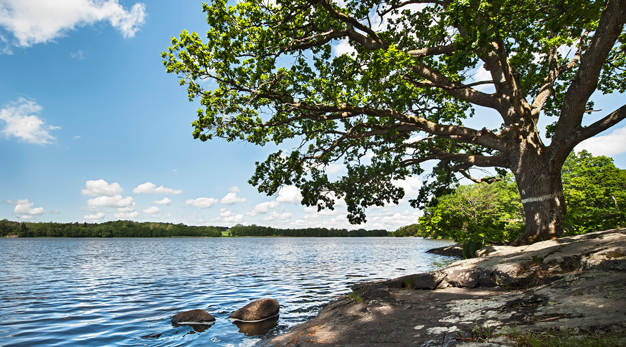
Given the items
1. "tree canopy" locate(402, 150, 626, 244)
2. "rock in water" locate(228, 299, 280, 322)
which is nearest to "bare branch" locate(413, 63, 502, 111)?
"tree canopy" locate(402, 150, 626, 244)

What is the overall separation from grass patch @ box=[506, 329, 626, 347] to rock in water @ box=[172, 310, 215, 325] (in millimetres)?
9328

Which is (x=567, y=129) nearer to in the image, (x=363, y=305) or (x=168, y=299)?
(x=363, y=305)

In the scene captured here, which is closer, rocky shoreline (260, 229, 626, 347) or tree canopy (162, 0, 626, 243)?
rocky shoreline (260, 229, 626, 347)

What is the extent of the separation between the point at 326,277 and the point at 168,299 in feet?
34.7

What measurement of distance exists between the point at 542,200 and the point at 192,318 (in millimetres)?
13697

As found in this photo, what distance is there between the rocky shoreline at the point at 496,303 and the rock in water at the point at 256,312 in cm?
271

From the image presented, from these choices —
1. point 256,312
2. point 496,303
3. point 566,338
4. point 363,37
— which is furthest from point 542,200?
point 256,312

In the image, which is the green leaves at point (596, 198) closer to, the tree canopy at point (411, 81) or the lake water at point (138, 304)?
the tree canopy at point (411, 81)

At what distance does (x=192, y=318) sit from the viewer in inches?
414

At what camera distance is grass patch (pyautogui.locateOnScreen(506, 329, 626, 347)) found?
335cm

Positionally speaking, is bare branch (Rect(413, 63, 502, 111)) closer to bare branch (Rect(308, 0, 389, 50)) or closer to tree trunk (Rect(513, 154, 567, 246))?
bare branch (Rect(308, 0, 389, 50))

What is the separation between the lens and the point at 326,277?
21719 mm

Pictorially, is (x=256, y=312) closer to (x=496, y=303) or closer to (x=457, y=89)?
(x=496, y=303)

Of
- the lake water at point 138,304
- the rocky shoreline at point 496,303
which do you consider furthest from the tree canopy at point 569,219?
the lake water at point 138,304
